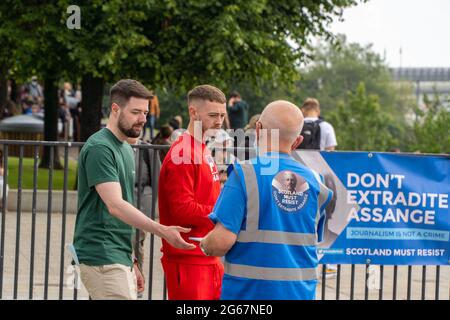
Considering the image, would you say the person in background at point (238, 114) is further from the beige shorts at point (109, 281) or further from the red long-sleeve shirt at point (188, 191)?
the beige shorts at point (109, 281)

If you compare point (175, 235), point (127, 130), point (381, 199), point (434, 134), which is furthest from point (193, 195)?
point (434, 134)

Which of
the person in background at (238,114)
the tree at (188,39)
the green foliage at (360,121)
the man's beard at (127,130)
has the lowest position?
the man's beard at (127,130)

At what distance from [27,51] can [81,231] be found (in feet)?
44.0

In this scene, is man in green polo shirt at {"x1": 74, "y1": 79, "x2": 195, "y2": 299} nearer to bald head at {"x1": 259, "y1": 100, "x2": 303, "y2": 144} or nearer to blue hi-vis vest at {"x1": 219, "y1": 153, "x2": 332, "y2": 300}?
blue hi-vis vest at {"x1": 219, "y1": 153, "x2": 332, "y2": 300}

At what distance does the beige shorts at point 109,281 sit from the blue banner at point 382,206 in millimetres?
2917

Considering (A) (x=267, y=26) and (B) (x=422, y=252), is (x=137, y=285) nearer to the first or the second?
(B) (x=422, y=252)

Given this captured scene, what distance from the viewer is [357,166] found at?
29.5 feet

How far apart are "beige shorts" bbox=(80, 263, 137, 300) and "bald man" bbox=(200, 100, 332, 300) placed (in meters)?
0.97

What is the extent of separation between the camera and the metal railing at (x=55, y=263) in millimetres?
8820

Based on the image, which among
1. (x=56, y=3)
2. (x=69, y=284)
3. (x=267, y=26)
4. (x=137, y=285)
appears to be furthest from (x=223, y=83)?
(x=137, y=285)

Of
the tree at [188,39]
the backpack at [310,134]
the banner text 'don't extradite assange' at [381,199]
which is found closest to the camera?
the banner text 'don't extradite assange' at [381,199]

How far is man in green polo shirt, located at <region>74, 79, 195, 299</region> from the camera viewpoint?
6254 mm

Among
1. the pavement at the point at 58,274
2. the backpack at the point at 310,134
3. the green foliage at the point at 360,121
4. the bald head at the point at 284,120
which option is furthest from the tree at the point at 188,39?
the green foliage at the point at 360,121

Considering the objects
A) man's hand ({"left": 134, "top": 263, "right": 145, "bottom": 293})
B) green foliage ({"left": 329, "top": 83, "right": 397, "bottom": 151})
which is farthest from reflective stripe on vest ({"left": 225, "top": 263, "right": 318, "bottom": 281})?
green foliage ({"left": 329, "top": 83, "right": 397, "bottom": 151})
